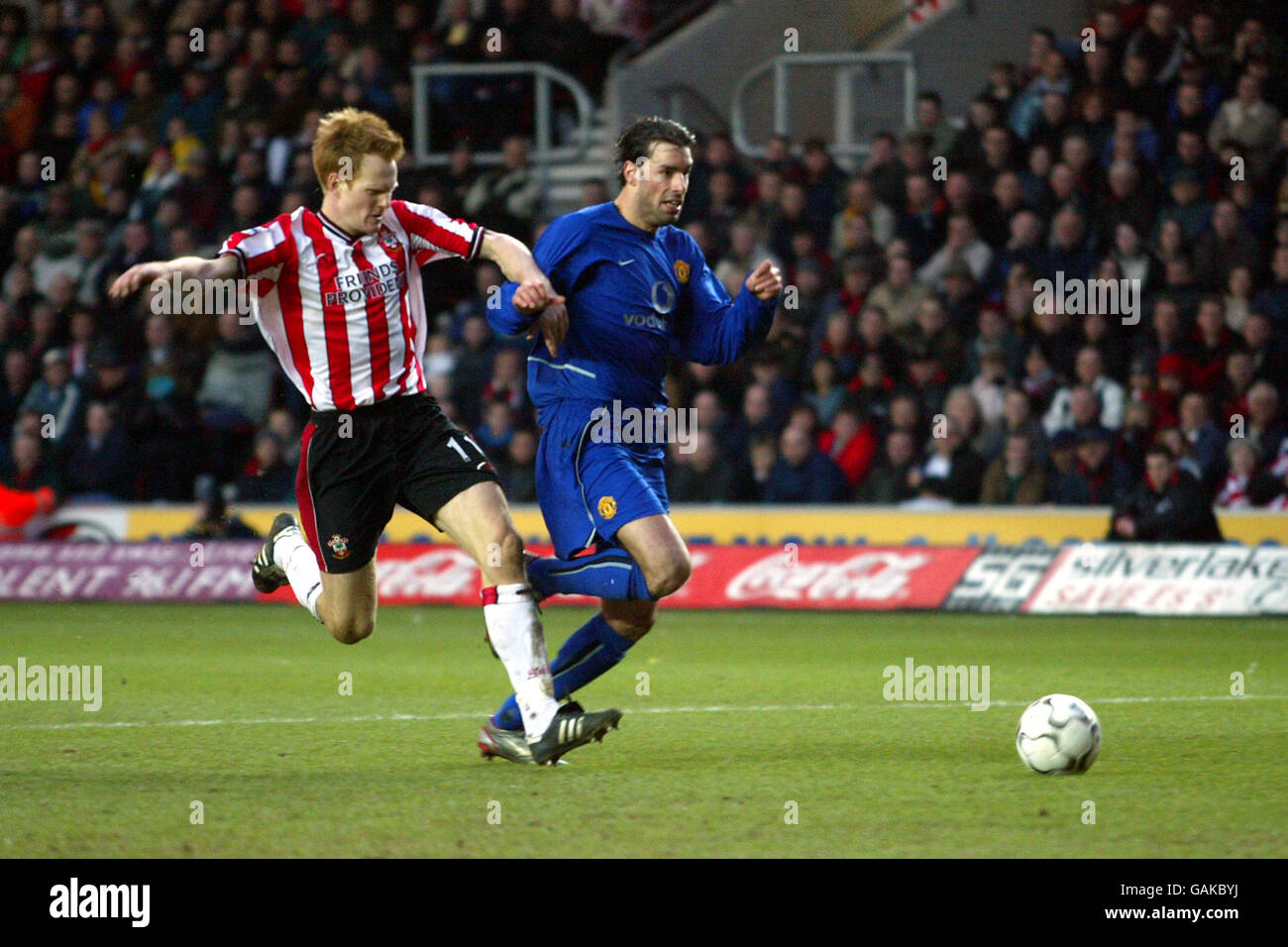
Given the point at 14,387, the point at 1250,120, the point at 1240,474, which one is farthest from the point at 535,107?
the point at 1240,474

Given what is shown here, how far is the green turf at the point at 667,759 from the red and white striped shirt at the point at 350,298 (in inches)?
51.8

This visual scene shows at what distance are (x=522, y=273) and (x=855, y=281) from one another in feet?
30.4

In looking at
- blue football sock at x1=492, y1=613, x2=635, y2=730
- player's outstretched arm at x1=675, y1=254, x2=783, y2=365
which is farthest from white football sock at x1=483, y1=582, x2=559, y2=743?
player's outstretched arm at x1=675, y1=254, x2=783, y2=365

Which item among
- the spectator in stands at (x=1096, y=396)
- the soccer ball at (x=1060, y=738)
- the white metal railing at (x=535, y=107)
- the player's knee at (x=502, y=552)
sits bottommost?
the soccer ball at (x=1060, y=738)

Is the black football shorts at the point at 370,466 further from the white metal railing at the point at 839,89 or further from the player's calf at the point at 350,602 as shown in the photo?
the white metal railing at the point at 839,89

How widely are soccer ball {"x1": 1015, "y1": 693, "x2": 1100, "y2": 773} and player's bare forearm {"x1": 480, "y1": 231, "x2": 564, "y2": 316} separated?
2039 mm

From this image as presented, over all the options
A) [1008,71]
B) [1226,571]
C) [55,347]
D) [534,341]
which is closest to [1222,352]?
[1226,571]

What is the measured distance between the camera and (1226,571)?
42.7ft

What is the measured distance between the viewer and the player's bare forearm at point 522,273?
6469mm

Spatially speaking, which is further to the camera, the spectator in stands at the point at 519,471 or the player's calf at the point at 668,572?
the spectator in stands at the point at 519,471

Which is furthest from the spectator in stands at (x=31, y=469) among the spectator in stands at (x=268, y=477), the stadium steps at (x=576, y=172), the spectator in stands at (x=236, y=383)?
the stadium steps at (x=576, y=172)

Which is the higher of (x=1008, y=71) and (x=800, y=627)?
(x=1008, y=71)

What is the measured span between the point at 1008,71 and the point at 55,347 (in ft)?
28.3

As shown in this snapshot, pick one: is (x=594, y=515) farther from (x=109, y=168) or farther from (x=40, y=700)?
(x=109, y=168)
